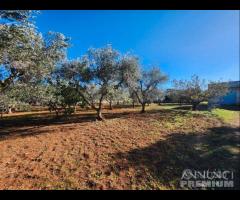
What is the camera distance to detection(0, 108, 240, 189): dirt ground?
5.92 m

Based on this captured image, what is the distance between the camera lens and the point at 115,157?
759 cm

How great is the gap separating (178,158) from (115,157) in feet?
7.97

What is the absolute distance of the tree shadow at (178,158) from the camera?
6305mm

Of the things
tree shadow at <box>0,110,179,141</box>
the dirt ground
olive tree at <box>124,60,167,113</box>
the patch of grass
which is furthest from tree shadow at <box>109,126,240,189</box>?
olive tree at <box>124,60,167,113</box>

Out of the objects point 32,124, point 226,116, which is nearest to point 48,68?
point 32,124

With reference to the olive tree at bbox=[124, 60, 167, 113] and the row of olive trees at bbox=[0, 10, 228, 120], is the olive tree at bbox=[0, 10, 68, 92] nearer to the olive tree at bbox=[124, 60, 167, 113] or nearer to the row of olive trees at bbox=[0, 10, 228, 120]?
the row of olive trees at bbox=[0, 10, 228, 120]

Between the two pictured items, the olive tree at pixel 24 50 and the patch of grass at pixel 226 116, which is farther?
the patch of grass at pixel 226 116

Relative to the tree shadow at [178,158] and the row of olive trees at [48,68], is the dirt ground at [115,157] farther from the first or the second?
the row of olive trees at [48,68]

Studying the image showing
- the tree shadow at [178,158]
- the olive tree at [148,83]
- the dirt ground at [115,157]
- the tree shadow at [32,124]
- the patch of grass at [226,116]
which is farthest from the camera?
the olive tree at [148,83]

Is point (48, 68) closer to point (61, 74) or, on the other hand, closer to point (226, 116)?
point (61, 74)

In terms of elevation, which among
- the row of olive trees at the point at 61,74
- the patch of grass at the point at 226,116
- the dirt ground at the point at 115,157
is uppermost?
the row of olive trees at the point at 61,74

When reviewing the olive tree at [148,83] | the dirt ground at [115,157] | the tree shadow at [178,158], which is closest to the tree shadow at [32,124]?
the dirt ground at [115,157]

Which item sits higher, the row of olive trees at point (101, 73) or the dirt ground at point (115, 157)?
the row of olive trees at point (101, 73)
